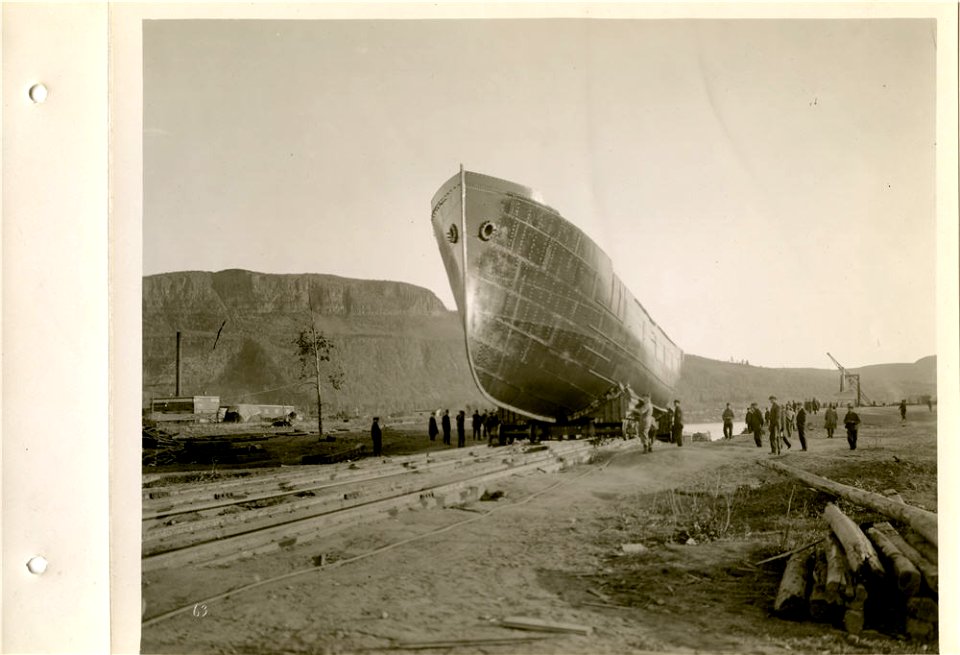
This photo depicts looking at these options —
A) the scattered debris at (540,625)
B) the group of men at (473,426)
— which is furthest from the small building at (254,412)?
the scattered debris at (540,625)

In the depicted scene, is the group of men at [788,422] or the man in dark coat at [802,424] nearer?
the group of men at [788,422]

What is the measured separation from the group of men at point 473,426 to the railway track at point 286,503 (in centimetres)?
236

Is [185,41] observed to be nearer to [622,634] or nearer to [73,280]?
[73,280]

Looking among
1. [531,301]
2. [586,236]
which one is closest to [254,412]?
[531,301]

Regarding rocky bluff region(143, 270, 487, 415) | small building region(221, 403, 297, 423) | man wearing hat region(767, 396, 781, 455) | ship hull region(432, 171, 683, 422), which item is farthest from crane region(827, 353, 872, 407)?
small building region(221, 403, 297, 423)

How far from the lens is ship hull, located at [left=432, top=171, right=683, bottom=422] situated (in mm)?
7297

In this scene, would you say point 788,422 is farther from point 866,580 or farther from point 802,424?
point 866,580

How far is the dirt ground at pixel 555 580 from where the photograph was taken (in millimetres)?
3852

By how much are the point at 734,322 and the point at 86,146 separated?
19.0 feet

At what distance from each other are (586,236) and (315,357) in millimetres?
3015

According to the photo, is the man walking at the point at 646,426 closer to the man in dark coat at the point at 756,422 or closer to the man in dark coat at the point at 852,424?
the man in dark coat at the point at 756,422

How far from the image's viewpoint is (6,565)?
442 centimetres

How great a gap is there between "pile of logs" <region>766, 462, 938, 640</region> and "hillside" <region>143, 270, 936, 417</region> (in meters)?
1.15

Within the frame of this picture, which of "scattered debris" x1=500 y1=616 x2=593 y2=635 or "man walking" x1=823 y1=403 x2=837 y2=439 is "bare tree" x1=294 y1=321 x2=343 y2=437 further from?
"man walking" x1=823 y1=403 x2=837 y2=439
